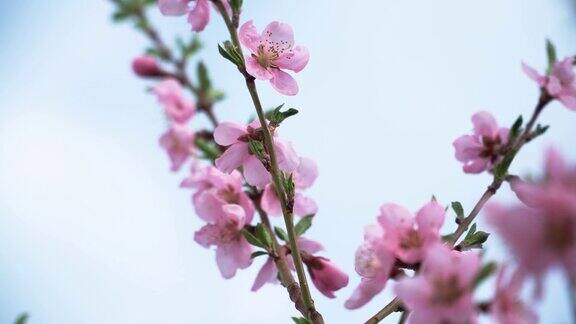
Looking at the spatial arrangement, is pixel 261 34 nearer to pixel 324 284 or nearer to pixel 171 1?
pixel 171 1

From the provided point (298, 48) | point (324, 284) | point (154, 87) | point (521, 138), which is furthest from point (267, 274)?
point (154, 87)

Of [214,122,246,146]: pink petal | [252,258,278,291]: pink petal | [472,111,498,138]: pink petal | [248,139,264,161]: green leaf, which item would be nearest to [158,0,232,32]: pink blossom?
[214,122,246,146]: pink petal

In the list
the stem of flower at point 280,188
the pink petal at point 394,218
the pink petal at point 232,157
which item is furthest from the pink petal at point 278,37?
the pink petal at point 394,218

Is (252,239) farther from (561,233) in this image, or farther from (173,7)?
(561,233)

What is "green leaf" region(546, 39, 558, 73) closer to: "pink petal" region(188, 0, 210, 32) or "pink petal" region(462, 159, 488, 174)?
"pink petal" region(462, 159, 488, 174)

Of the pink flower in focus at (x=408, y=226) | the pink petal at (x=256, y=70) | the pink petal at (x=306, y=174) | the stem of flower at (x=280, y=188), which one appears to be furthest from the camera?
the pink petal at (x=306, y=174)

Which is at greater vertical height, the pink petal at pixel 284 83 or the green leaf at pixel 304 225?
the pink petal at pixel 284 83

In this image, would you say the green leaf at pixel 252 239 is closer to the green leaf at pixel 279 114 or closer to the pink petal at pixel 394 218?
the green leaf at pixel 279 114
